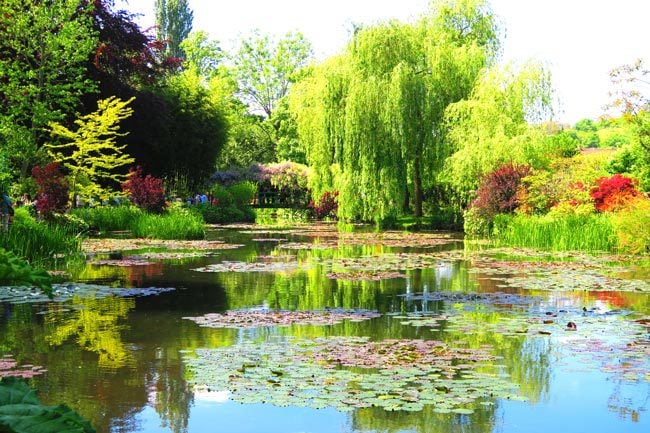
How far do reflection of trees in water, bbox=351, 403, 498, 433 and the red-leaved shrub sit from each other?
18.6 meters

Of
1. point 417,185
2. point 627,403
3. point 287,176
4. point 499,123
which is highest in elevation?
point 499,123

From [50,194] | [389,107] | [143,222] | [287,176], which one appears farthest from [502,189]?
[287,176]

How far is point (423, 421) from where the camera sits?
5.39m

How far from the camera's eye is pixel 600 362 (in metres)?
7.19

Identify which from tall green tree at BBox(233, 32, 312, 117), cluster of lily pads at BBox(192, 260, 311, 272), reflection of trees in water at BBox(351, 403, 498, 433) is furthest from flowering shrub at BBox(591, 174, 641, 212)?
tall green tree at BBox(233, 32, 312, 117)

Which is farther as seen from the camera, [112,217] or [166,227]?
[112,217]

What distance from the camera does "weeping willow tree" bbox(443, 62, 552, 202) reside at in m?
25.1

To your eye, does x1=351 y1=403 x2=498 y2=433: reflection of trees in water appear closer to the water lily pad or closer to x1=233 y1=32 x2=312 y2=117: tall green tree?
the water lily pad

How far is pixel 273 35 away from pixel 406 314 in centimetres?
5693

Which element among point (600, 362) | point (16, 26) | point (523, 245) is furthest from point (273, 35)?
point (600, 362)

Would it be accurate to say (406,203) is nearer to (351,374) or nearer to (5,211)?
(5,211)

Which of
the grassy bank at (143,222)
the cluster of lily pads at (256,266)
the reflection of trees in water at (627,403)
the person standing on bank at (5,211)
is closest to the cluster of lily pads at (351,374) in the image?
the reflection of trees in water at (627,403)

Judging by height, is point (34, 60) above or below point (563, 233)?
above

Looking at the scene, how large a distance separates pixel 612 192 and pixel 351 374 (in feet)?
54.4
